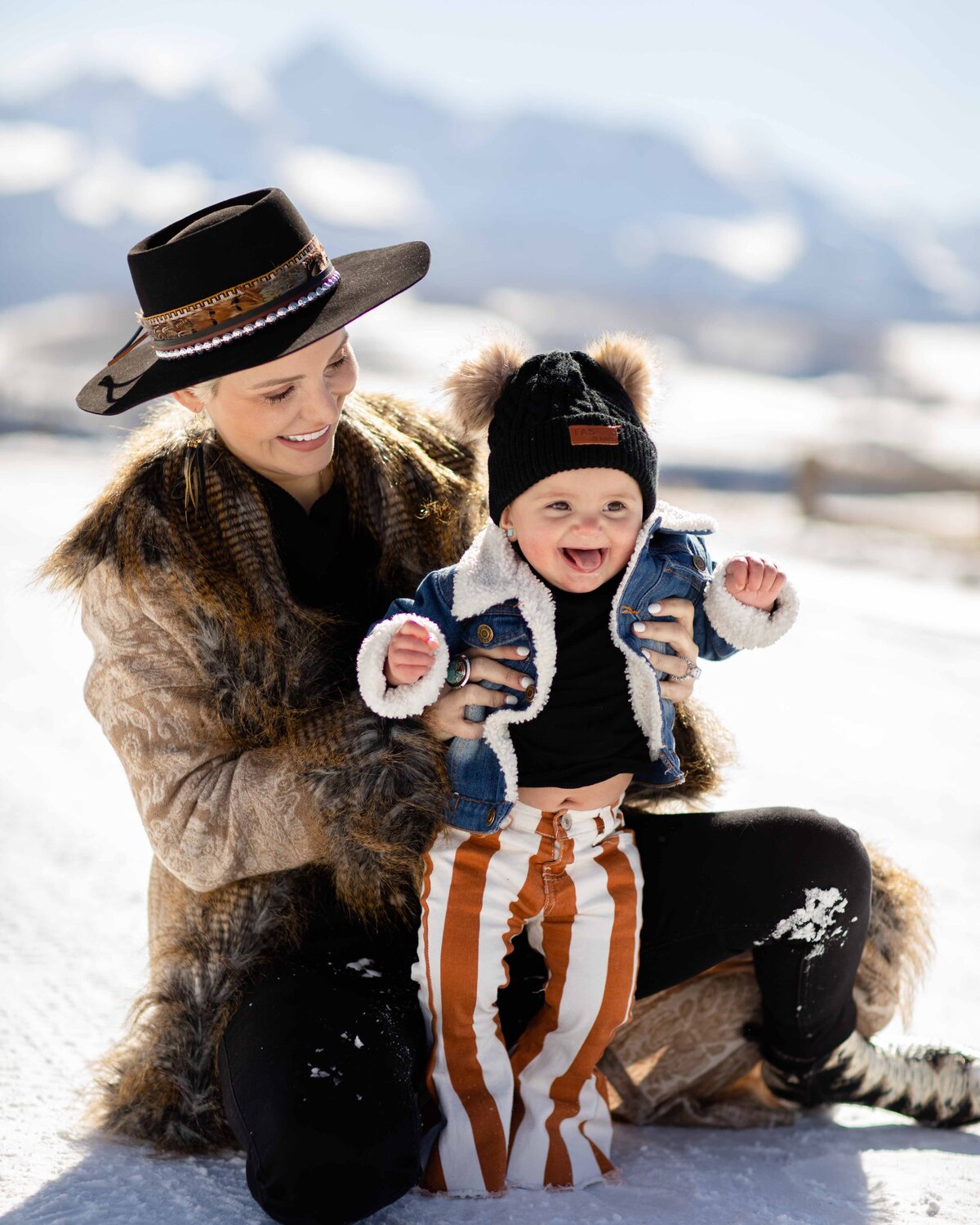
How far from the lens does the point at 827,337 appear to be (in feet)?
114

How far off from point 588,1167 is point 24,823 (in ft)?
5.65

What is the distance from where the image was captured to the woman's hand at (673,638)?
5.15 ft

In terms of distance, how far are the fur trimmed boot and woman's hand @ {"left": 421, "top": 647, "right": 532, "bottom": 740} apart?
28.5 inches

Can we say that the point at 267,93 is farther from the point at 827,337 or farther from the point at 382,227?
the point at 827,337

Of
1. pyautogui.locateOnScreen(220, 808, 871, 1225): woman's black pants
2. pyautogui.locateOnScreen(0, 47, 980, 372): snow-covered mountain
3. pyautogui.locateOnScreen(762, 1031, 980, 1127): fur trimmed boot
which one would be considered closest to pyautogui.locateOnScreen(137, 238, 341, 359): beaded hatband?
pyautogui.locateOnScreen(220, 808, 871, 1225): woman's black pants

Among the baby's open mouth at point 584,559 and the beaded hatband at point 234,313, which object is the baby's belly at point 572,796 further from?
the beaded hatband at point 234,313

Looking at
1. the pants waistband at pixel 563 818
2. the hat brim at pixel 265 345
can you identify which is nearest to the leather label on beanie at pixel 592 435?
the hat brim at pixel 265 345

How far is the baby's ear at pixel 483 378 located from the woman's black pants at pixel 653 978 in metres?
0.67

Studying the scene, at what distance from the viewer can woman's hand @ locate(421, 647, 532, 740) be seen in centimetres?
156

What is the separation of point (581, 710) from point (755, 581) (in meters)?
0.30

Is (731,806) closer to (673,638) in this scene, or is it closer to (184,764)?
(673,638)

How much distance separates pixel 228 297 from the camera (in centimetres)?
162

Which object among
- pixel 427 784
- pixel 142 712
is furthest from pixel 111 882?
pixel 427 784

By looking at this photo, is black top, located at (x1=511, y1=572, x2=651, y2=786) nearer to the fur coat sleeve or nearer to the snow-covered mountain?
the fur coat sleeve
